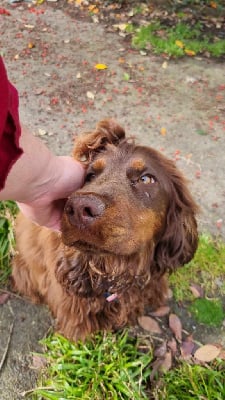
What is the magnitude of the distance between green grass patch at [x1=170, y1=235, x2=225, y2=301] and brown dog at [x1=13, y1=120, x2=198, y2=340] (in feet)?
0.79

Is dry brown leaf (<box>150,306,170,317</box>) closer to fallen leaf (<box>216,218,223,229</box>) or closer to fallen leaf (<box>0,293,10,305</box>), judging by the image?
fallen leaf (<box>216,218,223,229</box>)

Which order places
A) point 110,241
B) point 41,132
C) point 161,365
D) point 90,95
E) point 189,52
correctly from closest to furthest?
point 110,241, point 161,365, point 41,132, point 90,95, point 189,52

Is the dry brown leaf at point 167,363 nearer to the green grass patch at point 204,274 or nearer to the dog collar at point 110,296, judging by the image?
the green grass patch at point 204,274

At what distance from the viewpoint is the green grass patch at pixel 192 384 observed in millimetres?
2822

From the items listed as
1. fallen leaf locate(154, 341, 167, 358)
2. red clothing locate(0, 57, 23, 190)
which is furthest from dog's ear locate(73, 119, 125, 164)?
fallen leaf locate(154, 341, 167, 358)

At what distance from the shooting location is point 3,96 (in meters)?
1.52

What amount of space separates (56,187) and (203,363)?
61.7 inches

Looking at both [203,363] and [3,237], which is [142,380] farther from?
[3,237]

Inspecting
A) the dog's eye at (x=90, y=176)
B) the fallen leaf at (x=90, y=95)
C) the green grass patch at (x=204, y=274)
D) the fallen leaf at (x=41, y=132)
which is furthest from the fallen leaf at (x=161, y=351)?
the fallen leaf at (x=90, y=95)

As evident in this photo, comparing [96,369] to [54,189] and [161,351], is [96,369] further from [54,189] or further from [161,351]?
[54,189]

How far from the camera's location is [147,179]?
2314 millimetres

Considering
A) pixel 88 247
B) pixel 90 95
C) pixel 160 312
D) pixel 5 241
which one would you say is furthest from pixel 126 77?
pixel 88 247

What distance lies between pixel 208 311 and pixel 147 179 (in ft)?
4.69

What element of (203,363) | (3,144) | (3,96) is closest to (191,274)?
(203,363)
